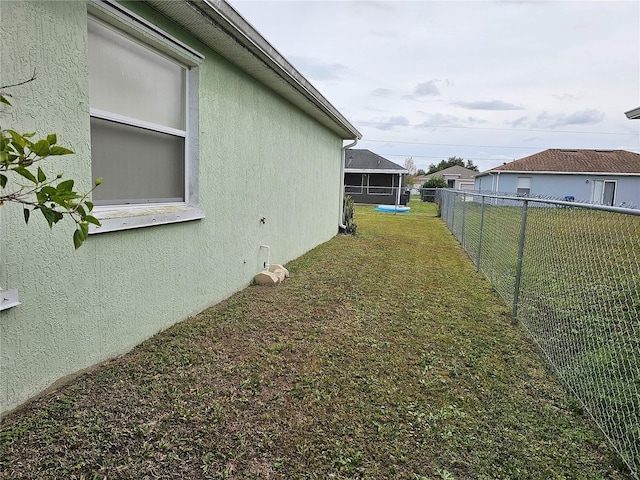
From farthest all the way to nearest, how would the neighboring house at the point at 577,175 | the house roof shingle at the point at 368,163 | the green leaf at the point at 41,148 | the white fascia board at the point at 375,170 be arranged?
1. the house roof shingle at the point at 368,163
2. the white fascia board at the point at 375,170
3. the neighboring house at the point at 577,175
4. the green leaf at the point at 41,148

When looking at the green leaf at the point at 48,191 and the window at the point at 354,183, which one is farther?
the window at the point at 354,183

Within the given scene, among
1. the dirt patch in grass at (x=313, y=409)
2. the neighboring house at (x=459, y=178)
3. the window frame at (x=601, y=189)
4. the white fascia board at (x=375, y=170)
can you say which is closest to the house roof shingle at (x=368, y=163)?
the white fascia board at (x=375, y=170)

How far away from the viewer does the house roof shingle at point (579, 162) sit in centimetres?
2650

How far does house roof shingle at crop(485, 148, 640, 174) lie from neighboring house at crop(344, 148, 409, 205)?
7991 millimetres

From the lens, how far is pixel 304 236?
8.40 metres

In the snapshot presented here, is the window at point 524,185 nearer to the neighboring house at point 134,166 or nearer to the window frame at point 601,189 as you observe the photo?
the window frame at point 601,189

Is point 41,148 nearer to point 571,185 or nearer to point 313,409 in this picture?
point 313,409

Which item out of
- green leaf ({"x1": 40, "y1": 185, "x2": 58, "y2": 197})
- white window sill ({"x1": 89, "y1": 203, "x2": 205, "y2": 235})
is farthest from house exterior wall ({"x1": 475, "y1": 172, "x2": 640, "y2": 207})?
green leaf ({"x1": 40, "y1": 185, "x2": 58, "y2": 197})

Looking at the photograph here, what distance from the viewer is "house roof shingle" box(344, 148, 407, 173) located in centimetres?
2959

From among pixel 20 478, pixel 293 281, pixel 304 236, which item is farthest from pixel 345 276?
pixel 20 478

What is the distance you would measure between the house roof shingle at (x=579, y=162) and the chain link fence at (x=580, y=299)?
24.9 metres

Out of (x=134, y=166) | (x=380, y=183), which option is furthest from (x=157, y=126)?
(x=380, y=183)

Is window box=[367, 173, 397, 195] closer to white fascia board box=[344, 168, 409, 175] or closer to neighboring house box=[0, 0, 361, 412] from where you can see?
white fascia board box=[344, 168, 409, 175]

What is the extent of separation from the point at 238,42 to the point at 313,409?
361 centimetres
